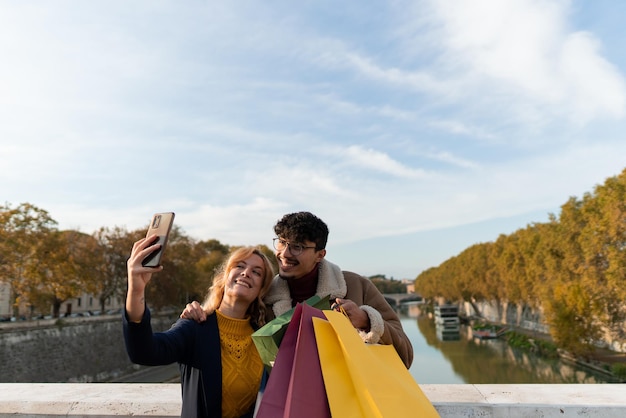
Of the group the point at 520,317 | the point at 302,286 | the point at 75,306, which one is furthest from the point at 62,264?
the point at 520,317

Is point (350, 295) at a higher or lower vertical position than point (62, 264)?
lower

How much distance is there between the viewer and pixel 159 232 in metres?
1.84

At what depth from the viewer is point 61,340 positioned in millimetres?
23500

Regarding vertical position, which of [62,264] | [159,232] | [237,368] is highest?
[62,264]

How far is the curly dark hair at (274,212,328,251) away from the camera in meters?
2.39

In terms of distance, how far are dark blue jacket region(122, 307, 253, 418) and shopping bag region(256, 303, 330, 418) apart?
16.2 inches

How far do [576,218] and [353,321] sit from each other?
29670mm

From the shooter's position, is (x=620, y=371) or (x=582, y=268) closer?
(x=620, y=371)

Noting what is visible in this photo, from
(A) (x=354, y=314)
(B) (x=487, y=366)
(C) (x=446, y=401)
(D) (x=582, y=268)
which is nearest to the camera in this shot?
(A) (x=354, y=314)

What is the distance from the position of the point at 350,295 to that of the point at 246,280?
0.55m

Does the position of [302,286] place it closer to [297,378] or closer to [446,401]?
[297,378]

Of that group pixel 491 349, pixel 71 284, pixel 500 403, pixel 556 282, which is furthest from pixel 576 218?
pixel 500 403

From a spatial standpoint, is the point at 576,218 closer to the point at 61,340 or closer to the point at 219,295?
the point at 61,340

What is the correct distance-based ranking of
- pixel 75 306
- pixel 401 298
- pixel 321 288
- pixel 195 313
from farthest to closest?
pixel 401 298, pixel 75 306, pixel 321 288, pixel 195 313
